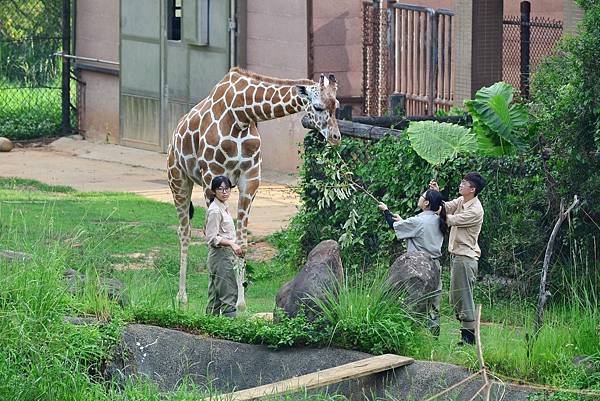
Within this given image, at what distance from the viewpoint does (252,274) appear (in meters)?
14.1

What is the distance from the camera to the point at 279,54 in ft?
67.3

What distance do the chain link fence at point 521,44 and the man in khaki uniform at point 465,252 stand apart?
690 cm

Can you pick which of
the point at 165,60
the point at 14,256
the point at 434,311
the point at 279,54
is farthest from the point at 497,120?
the point at 165,60

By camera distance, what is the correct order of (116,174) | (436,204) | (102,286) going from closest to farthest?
(436,204), (102,286), (116,174)

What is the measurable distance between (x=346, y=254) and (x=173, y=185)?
1861mm

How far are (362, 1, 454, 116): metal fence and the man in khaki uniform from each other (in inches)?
312

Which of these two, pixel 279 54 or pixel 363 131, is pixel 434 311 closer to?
pixel 363 131

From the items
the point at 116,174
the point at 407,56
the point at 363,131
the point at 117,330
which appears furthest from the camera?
the point at 116,174

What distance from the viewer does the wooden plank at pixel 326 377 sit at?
8.86m


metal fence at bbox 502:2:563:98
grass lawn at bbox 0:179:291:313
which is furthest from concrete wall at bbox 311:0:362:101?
grass lawn at bbox 0:179:291:313

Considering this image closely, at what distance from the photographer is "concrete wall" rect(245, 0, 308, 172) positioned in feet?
66.1

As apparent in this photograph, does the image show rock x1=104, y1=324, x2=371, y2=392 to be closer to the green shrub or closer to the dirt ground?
the green shrub

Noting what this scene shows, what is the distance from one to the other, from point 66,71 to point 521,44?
33.8 ft

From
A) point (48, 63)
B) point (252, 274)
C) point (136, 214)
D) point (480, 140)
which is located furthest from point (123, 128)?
point (480, 140)
